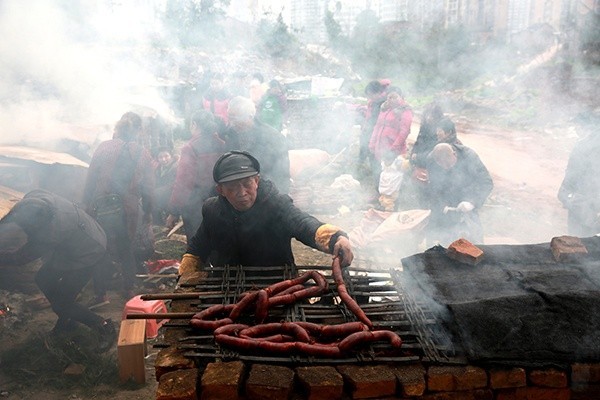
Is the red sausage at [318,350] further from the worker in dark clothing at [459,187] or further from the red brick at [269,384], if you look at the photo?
the worker in dark clothing at [459,187]

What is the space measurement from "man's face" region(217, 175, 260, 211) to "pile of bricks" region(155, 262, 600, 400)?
4.49 ft

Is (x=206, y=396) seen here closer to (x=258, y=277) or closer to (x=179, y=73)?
(x=258, y=277)

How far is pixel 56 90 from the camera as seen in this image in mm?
10758

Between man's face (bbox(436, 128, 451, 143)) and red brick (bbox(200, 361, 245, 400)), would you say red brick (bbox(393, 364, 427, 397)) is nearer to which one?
red brick (bbox(200, 361, 245, 400))

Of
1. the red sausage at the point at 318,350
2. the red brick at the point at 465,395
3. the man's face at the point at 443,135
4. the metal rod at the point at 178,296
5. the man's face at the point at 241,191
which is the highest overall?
the man's face at the point at 241,191

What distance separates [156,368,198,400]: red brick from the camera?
7.73ft

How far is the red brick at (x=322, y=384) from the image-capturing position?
2357mm

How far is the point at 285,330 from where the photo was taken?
2695mm

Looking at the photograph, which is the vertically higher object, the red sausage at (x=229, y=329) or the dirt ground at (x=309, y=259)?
the red sausage at (x=229, y=329)

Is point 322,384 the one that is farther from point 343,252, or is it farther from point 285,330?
point 343,252

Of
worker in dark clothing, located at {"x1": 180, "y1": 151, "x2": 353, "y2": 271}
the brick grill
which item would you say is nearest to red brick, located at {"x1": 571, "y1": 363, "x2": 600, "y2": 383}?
the brick grill

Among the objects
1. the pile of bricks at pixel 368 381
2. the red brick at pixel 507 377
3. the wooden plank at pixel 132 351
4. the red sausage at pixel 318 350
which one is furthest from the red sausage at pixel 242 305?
the wooden plank at pixel 132 351

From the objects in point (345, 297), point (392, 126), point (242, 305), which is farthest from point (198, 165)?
point (392, 126)

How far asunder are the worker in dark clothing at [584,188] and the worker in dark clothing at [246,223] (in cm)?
382
